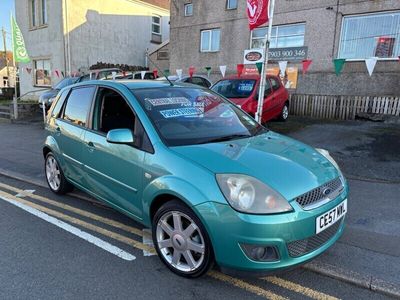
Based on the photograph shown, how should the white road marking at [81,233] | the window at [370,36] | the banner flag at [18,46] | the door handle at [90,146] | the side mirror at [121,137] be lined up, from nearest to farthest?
the side mirror at [121,137] → the white road marking at [81,233] → the door handle at [90,146] → the window at [370,36] → the banner flag at [18,46]

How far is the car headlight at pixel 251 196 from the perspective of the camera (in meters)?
2.61

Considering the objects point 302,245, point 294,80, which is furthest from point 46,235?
point 294,80

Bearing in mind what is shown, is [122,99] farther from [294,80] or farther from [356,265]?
[294,80]

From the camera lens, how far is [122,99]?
3.87 m

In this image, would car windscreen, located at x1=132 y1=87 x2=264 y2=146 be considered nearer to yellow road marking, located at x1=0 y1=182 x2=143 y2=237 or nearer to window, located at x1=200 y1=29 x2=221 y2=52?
yellow road marking, located at x1=0 y1=182 x2=143 y2=237

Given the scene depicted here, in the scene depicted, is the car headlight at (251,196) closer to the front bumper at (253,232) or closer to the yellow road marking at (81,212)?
the front bumper at (253,232)

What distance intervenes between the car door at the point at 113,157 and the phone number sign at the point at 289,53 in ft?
41.4

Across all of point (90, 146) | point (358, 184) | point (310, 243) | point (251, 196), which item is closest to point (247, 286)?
point (310, 243)

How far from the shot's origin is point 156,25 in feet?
87.2

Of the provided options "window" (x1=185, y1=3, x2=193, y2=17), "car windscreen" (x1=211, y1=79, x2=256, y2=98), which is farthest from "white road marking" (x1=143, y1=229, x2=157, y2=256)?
"window" (x1=185, y1=3, x2=193, y2=17)

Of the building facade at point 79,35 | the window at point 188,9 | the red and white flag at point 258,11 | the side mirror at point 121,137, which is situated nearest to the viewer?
the side mirror at point 121,137

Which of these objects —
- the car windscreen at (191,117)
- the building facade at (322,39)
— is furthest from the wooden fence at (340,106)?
the car windscreen at (191,117)

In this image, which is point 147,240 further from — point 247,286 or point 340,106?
point 340,106

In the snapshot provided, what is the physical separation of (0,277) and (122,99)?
2.09 meters
